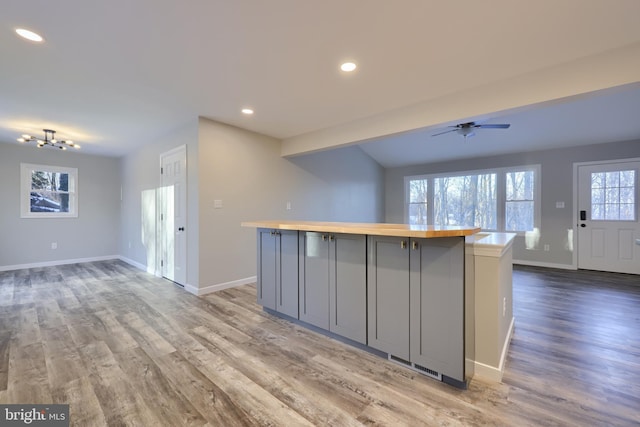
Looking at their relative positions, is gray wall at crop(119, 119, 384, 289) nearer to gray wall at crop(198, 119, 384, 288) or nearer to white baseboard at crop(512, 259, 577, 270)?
gray wall at crop(198, 119, 384, 288)

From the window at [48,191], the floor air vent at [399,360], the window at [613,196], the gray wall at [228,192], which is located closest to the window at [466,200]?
the window at [613,196]

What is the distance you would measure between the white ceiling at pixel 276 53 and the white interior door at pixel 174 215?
0.70 metres

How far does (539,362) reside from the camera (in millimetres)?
2111

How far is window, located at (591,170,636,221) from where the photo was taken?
16.2ft

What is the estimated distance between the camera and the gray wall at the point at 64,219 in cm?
532

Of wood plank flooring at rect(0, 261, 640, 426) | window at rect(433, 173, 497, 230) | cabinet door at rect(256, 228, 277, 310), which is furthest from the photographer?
window at rect(433, 173, 497, 230)

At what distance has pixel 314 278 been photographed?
102 inches

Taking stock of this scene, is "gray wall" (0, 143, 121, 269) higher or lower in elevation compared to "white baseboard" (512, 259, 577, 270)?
higher

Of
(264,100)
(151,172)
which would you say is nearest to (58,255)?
(151,172)

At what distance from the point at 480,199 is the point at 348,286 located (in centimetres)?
551

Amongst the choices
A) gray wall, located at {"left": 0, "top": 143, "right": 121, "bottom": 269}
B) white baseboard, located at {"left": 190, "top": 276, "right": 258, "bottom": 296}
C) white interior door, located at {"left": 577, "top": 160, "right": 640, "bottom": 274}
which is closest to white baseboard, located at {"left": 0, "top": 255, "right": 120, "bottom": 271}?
gray wall, located at {"left": 0, "top": 143, "right": 121, "bottom": 269}

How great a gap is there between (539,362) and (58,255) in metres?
8.14

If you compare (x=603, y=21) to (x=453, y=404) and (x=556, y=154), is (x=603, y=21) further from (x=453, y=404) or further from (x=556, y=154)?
(x=556, y=154)

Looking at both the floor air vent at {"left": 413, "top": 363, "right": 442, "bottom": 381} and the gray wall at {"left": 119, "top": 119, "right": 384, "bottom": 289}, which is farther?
the gray wall at {"left": 119, "top": 119, "right": 384, "bottom": 289}
